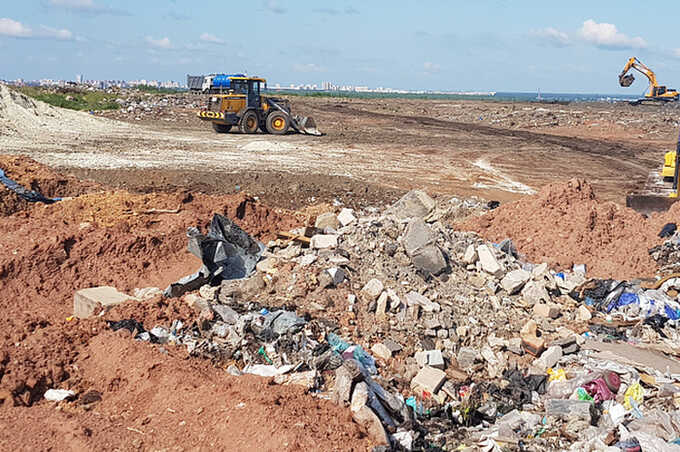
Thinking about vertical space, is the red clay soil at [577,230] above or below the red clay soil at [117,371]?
above

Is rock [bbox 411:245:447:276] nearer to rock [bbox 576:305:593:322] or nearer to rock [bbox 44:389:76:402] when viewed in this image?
rock [bbox 576:305:593:322]

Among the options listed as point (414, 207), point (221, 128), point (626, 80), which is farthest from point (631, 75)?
point (221, 128)

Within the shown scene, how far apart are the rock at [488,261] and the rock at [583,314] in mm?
1077

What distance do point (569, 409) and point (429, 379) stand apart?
1276 millimetres

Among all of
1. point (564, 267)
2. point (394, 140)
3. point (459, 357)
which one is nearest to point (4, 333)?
point (459, 357)

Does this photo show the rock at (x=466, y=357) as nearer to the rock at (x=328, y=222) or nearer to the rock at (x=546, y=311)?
the rock at (x=546, y=311)

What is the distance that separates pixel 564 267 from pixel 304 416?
6009 mm

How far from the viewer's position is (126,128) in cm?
2517

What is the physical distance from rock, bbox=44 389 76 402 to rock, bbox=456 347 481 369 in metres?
3.79

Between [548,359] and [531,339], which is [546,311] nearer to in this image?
[531,339]

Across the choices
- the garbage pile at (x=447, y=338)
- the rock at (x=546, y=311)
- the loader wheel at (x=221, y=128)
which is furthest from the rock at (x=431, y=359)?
the loader wheel at (x=221, y=128)

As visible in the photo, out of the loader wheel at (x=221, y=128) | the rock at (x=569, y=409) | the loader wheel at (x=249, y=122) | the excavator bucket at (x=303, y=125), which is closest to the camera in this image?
the rock at (x=569, y=409)

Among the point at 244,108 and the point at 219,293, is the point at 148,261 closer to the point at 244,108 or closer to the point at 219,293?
the point at 219,293

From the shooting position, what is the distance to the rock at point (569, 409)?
4.96 metres
